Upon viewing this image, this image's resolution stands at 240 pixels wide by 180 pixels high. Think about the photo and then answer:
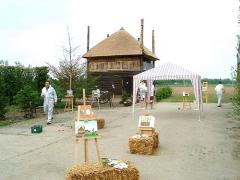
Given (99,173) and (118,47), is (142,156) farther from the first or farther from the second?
(118,47)

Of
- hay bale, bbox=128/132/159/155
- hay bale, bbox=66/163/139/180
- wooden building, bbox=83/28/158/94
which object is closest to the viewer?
hay bale, bbox=66/163/139/180

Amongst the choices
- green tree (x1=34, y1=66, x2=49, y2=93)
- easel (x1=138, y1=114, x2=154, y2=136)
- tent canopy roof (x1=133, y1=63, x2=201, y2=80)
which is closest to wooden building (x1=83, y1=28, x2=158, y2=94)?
green tree (x1=34, y1=66, x2=49, y2=93)

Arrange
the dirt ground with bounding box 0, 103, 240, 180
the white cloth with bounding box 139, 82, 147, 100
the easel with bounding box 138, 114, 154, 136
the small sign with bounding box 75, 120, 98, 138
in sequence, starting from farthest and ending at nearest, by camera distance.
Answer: the white cloth with bounding box 139, 82, 147, 100 → the easel with bounding box 138, 114, 154, 136 → the dirt ground with bounding box 0, 103, 240, 180 → the small sign with bounding box 75, 120, 98, 138

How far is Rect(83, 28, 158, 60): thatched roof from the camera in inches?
1423

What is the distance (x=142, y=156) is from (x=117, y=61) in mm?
27732

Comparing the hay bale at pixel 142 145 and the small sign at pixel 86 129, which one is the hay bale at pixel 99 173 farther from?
the hay bale at pixel 142 145

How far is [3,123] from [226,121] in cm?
1062

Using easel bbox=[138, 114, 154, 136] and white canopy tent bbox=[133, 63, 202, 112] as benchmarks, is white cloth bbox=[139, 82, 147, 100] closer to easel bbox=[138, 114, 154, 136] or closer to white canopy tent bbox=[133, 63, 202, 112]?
white canopy tent bbox=[133, 63, 202, 112]

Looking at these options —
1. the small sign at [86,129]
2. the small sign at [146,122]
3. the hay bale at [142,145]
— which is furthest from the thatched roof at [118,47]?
the small sign at [86,129]

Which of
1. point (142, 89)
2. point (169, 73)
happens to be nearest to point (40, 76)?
point (142, 89)

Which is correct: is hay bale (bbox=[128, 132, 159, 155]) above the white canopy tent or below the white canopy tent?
below

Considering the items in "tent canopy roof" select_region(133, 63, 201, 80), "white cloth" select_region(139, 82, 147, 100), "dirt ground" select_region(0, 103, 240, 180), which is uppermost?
"tent canopy roof" select_region(133, 63, 201, 80)

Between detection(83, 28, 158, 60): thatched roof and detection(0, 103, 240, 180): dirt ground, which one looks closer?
detection(0, 103, 240, 180): dirt ground

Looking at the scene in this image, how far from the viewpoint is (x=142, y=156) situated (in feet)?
31.6
